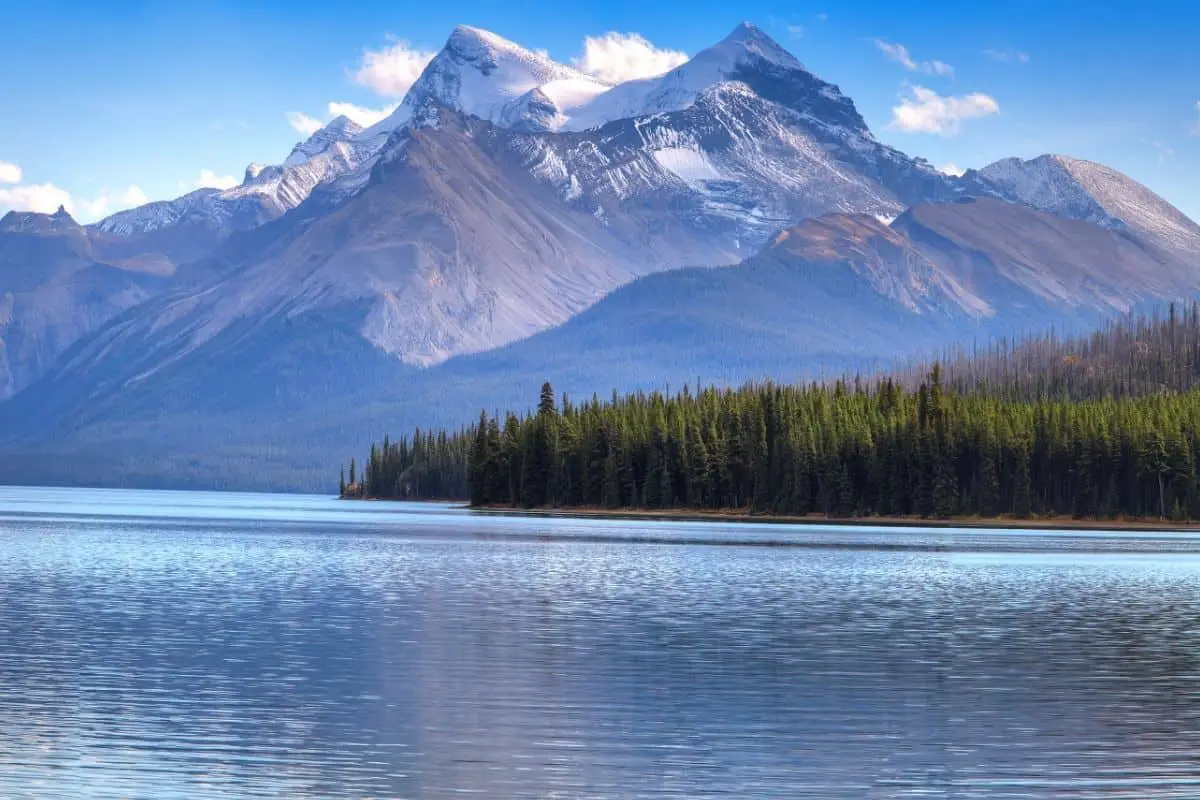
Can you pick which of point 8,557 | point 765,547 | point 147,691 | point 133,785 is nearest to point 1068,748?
point 133,785

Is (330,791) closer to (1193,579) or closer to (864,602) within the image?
(864,602)

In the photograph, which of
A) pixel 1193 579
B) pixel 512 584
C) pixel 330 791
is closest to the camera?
pixel 330 791

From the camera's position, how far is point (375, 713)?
41.6 m

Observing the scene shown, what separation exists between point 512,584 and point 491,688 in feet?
137

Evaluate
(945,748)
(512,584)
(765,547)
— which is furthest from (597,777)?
(765,547)

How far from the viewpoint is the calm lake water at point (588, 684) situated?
3419cm

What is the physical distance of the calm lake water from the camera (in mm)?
34188

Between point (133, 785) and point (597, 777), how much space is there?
8.91 metres

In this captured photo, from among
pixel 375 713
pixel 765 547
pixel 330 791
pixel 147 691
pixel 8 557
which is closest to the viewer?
pixel 330 791

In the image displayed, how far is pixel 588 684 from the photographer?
47844mm

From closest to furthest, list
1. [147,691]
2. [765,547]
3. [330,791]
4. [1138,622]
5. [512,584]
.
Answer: [330,791], [147,691], [1138,622], [512,584], [765,547]

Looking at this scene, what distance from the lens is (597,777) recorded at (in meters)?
34.0

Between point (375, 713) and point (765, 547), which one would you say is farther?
point (765, 547)

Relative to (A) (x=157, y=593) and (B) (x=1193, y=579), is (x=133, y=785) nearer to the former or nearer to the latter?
(A) (x=157, y=593)
